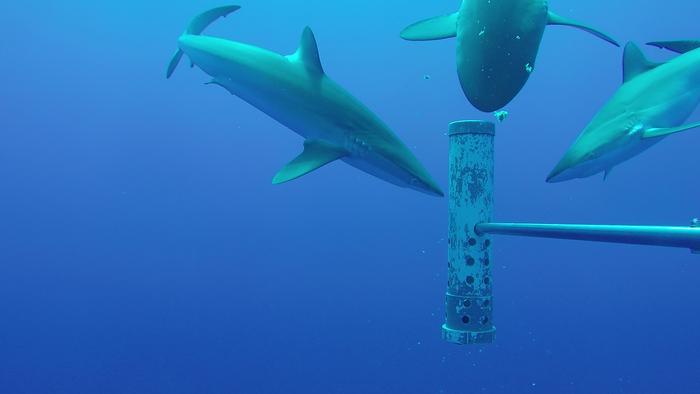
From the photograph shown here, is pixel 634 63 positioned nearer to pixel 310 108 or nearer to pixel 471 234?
pixel 471 234

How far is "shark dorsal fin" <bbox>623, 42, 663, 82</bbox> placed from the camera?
2.45m

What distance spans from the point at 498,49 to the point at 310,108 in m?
0.79

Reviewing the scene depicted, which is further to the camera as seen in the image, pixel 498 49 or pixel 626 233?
pixel 498 49

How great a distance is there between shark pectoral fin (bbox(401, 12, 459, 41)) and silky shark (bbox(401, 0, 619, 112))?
42 centimetres

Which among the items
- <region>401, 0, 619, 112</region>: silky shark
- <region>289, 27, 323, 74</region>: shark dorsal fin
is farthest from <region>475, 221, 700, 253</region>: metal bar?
<region>289, 27, 323, 74</region>: shark dorsal fin

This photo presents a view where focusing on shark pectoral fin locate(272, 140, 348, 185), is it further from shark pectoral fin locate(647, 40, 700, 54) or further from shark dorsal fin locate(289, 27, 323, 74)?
shark pectoral fin locate(647, 40, 700, 54)

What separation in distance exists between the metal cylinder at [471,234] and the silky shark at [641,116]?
432 mm

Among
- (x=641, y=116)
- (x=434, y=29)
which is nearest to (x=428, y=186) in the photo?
(x=434, y=29)

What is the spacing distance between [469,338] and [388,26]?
998cm

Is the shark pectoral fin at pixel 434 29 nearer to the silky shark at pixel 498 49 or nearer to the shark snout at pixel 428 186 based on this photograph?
the silky shark at pixel 498 49

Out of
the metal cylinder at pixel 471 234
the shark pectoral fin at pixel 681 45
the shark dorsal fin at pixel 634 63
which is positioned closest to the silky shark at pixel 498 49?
the metal cylinder at pixel 471 234

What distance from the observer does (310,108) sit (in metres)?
1.96

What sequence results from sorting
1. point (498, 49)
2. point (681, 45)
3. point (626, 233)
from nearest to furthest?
point (626, 233), point (498, 49), point (681, 45)

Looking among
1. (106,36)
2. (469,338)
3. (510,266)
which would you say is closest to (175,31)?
(106,36)
